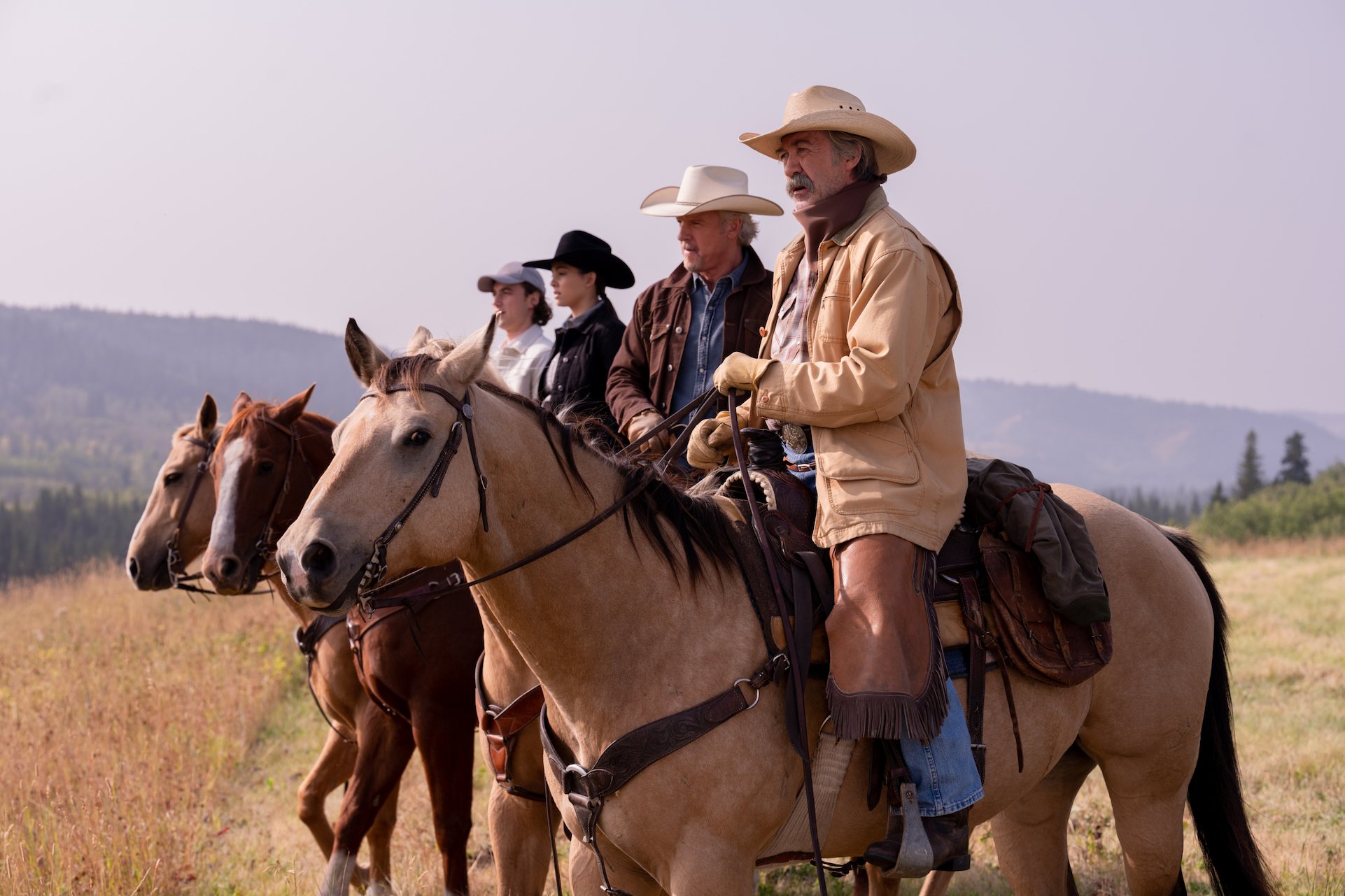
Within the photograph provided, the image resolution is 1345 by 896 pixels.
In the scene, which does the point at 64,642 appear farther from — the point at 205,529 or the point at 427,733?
the point at 427,733

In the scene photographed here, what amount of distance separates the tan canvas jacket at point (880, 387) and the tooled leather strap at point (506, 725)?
148 centimetres

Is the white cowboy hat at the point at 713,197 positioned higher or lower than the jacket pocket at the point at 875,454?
higher

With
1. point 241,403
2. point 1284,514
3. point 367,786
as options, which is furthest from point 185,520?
point 1284,514

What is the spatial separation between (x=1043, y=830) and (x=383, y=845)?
378cm

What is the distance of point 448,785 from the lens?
535 cm

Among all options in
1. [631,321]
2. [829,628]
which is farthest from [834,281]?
[631,321]

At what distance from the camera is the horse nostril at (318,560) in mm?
2783

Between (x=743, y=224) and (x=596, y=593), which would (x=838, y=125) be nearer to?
(x=596, y=593)

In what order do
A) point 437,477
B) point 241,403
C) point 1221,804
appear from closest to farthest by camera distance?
point 437,477 < point 1221,804 < point 241,403

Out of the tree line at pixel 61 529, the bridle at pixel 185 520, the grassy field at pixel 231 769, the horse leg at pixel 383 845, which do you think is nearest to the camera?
the grassy field at pixel 231 769

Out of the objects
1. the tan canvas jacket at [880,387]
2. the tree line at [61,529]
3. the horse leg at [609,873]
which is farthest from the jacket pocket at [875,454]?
the tree line at [61,529]

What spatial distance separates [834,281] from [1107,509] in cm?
177

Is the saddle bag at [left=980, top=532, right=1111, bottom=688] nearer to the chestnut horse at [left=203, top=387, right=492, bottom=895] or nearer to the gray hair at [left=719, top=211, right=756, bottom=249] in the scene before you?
the gray hair at [left=719, top=211, right=756, bottom=249]

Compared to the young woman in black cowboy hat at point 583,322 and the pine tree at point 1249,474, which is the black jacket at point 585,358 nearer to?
the young woman in black cowboy hat at point 583,322
